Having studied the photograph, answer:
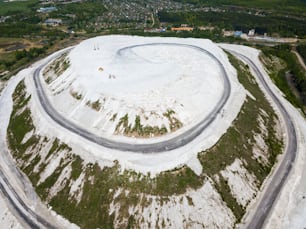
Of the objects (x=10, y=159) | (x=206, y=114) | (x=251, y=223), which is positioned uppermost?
(x=206, y=114)

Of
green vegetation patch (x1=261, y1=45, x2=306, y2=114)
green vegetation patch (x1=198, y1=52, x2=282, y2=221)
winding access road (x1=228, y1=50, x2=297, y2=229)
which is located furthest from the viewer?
green vegetation patch (x1=261, y1=45, x2=306, y2=114)

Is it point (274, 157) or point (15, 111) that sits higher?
point (274, 157)

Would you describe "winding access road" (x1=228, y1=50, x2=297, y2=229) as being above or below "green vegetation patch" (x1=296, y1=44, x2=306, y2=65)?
below

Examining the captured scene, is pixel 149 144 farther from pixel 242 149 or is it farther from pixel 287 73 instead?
pixel 287 73

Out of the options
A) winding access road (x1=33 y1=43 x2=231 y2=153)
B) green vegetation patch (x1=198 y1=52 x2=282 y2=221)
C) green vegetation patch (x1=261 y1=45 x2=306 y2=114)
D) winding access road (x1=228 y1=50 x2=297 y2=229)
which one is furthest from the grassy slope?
green vegetation patch (x1=261 y1=45 x2=306 y2=114)

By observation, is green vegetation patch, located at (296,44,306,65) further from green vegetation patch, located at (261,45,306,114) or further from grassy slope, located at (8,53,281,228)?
grassy slope, located at (8,53,281,228)

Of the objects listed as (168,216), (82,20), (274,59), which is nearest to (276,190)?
(168,216)

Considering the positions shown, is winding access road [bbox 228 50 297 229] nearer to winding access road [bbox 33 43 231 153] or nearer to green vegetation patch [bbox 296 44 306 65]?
winding access road [bbox 33 43 231 153]

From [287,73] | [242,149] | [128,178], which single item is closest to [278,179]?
[242,149]

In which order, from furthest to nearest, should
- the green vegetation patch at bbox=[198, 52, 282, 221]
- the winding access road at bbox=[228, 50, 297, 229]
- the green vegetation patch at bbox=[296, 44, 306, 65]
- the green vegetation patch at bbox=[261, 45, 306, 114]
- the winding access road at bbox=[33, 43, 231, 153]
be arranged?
the green vegetation patch at bbox=[296, 44, 306, 65]
the green vegetation patch at bbox=[261, 45, 306, 114]
the winding access road at bbox=[33, 43, 231, 153]
the green vegetation patch at bbox=[198, 52, 282, 221]
the winding access road at bbox=[228, 50, 297, 229]

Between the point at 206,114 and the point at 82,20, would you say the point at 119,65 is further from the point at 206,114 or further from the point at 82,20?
the point at 82,20

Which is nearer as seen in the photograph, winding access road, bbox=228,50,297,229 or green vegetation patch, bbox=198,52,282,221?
winding access road, bbox=228,50,297,229
